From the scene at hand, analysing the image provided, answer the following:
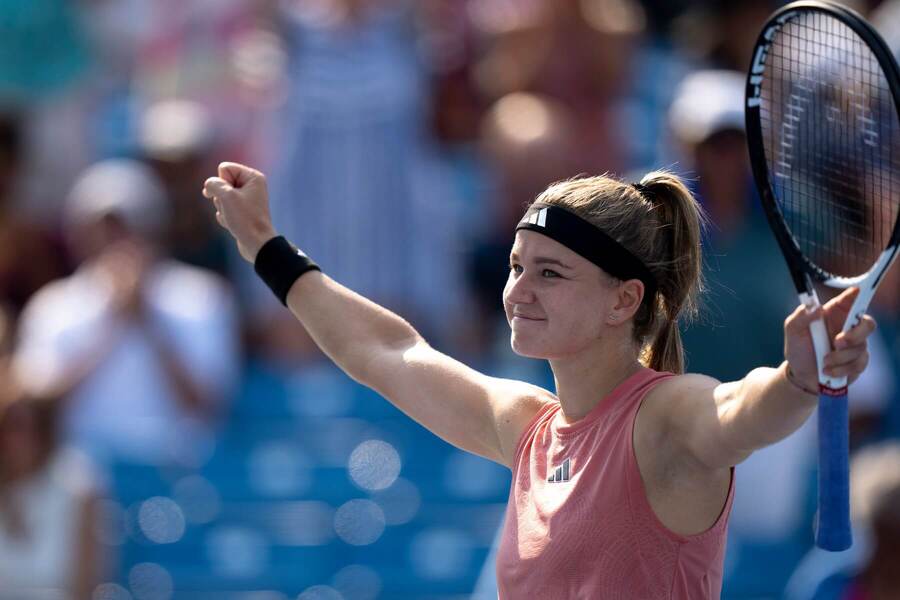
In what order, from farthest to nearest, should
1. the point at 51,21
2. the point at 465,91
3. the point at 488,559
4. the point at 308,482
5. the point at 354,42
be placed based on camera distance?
the point at 51,21 < the point at 465,91 < the point at 354,42 < the point at 308,482 < the point at 488,559

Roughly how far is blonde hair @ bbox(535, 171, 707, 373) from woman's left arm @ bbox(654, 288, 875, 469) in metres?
0.35

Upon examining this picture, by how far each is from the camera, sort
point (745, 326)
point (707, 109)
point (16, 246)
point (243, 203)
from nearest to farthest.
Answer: point (243, 203) < point (745, 326) < point (707, 109) < point (16, 246)

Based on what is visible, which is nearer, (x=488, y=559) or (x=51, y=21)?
(x=488, y=559)

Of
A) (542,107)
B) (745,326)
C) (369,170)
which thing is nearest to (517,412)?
(745,326)

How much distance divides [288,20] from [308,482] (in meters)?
1.99

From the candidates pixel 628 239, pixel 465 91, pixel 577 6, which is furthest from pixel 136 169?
pixel 628 239

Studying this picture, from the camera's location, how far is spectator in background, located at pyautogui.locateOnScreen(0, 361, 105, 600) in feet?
19.1

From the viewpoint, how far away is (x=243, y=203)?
11.6 ft

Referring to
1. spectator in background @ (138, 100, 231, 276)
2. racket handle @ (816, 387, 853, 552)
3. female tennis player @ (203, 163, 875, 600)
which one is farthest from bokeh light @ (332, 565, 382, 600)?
racket handle @ (816, 387, 853, 552)

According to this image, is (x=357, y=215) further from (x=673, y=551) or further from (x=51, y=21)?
(x=673, y=551)

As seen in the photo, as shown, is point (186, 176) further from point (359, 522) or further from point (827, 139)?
point (827, 139)

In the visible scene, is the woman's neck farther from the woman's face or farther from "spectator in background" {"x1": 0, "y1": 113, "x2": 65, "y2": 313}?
"spectator in background" {"x1": 0, "y1": 113, "x2": 65, "y2": 313}

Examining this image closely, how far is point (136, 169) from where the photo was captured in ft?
22.6

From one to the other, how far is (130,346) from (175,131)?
1.13 meters
